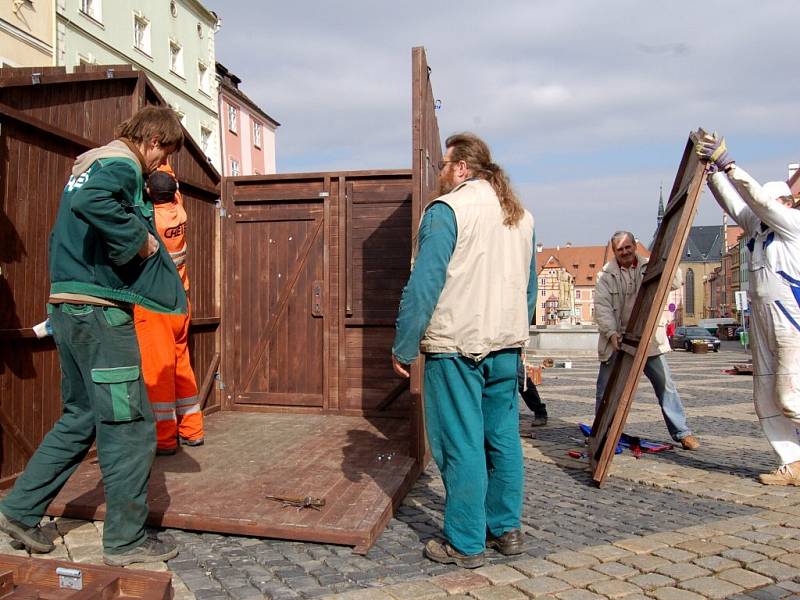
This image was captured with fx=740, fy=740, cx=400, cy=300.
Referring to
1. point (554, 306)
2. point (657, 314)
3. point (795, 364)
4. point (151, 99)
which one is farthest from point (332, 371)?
point (554, 306)

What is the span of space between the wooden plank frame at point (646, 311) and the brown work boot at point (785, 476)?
1125mm

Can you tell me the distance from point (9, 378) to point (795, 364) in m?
5.09

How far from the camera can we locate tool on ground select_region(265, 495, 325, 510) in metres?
4.04

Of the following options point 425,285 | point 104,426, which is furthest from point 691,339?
point 104,426

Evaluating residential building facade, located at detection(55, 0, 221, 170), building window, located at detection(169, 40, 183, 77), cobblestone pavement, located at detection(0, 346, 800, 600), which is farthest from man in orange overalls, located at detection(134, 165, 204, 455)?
building window, located at detection(169, 40, 183, 77)

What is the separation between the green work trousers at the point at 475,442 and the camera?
349 cm

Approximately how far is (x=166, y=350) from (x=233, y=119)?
135 ft

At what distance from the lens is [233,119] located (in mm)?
44156

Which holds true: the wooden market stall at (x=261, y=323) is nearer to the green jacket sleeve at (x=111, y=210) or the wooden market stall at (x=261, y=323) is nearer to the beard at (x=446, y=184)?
the beard at (x=446, y=184)

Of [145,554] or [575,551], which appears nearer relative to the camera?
[145,554]

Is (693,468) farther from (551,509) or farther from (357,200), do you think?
(357,200)

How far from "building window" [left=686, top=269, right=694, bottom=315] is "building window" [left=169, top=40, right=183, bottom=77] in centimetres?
10015

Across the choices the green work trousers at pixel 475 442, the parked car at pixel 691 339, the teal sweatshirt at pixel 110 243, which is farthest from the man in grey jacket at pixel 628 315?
the parked car at pixel 691 339

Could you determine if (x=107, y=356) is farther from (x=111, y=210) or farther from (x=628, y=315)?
(x=628, y=315)
